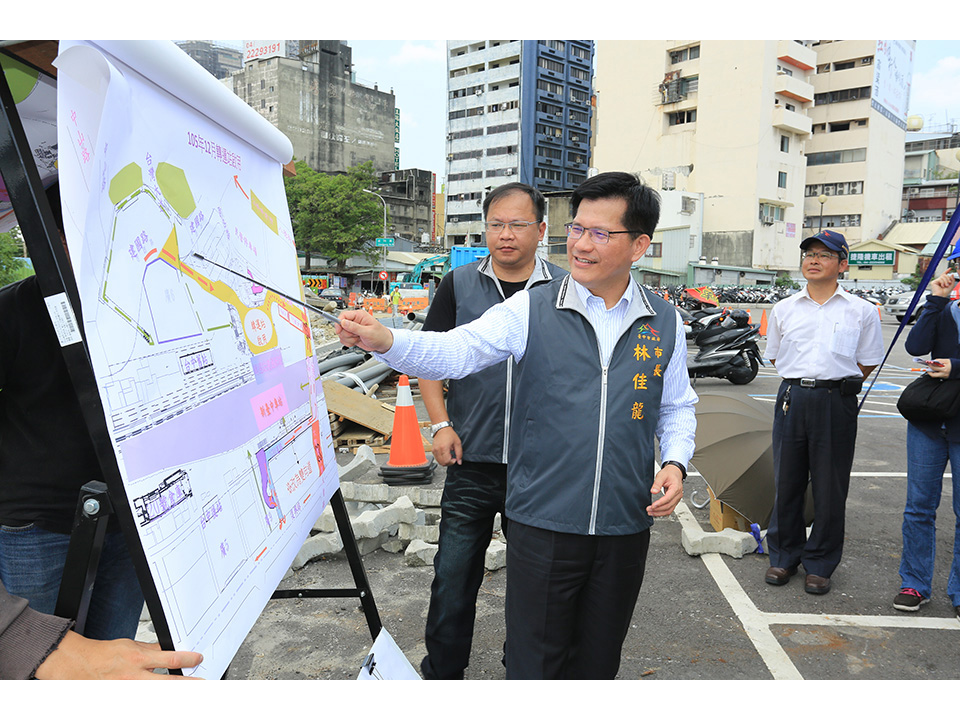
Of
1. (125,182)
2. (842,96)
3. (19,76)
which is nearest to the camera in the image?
(125,182)

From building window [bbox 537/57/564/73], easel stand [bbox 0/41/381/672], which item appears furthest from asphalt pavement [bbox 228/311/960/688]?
building window [bbox 537/57/564/73]

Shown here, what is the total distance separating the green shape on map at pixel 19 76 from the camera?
1.46 m

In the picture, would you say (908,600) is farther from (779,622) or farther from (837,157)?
(837,157)

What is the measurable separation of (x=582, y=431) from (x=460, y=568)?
107 cm

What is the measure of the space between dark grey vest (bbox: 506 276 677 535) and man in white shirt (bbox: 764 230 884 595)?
2292mm

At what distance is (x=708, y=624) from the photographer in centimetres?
353

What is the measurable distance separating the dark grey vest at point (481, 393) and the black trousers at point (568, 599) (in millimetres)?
564

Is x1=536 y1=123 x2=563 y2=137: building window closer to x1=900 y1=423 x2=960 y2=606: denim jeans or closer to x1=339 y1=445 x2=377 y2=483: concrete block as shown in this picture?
x1=339 y1=445 x2=377 y2=483: concrete block

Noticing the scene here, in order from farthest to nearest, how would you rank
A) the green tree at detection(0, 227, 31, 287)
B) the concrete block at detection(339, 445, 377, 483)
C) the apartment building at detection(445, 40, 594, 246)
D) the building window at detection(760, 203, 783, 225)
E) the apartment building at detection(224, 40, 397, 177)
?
the apartment building at detection(445, 40, 594, 246) → the apartment building at detection(224, 40, 397, 177) → the building window at detection(760, 203, 783, 225) → the green tree at detection(0, 227, 31, 287) → the concrete block at detection(339, 445, 377, 483)

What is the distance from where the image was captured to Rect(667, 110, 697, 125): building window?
53125mm

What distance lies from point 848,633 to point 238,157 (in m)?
3.73

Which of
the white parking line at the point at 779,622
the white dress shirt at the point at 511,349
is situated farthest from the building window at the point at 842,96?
the white dress shirt at the point at 511,349

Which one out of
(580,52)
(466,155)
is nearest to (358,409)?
(466,155)

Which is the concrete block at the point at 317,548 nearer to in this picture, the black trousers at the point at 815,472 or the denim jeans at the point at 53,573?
the denim jeans at the point at 53,573
